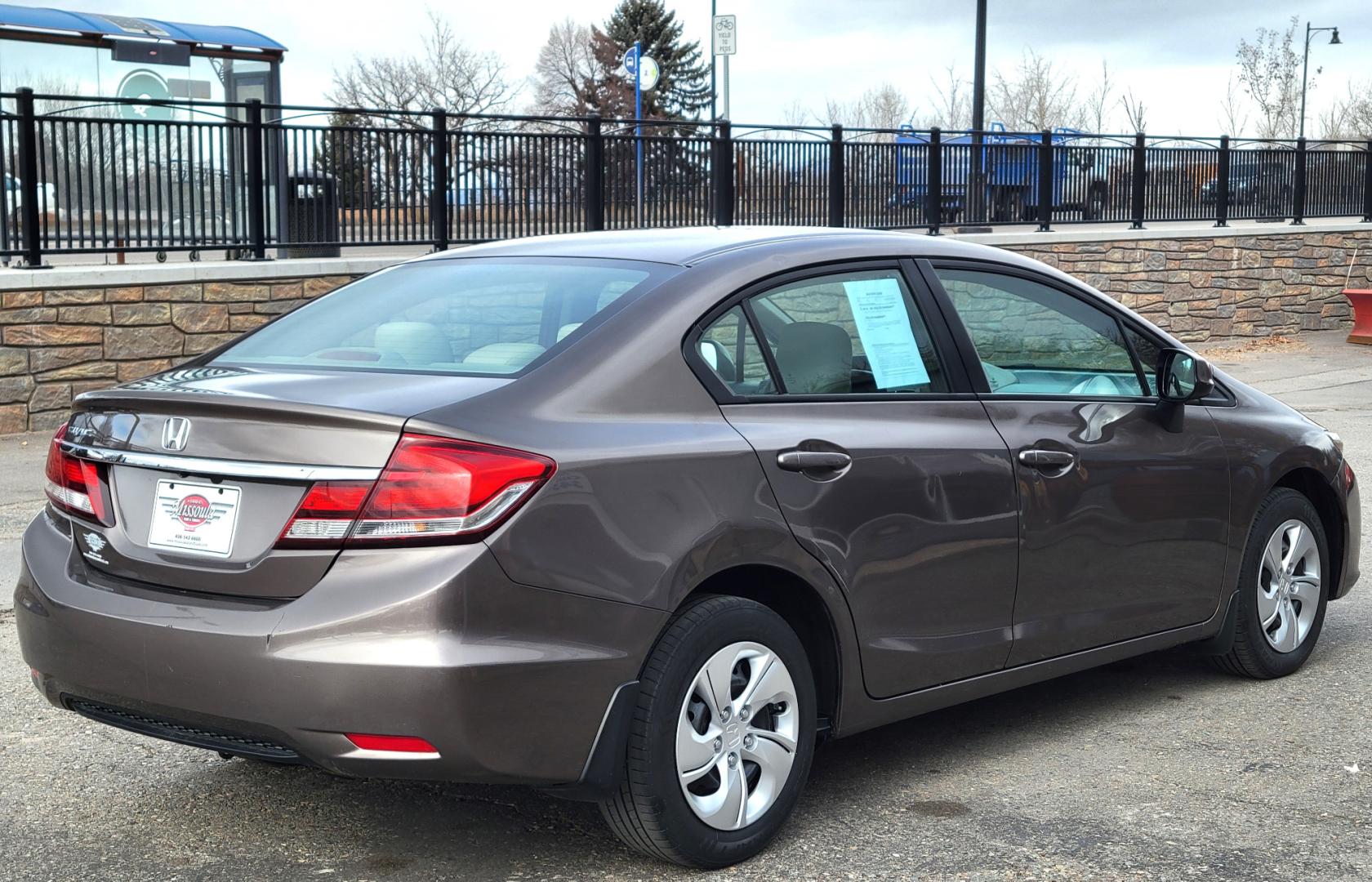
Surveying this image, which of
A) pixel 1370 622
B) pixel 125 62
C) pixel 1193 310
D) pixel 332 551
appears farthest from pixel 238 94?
pixel 332 551

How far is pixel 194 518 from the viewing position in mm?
3475

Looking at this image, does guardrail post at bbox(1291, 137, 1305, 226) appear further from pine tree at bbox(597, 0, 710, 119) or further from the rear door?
pine tree at bbox(597, 0, 710, 119)

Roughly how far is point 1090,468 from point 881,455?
0.85m

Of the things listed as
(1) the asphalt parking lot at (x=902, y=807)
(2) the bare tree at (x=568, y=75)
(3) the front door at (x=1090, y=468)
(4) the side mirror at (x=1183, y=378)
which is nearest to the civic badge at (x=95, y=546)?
(1) the asphalt parking lot at (x=902, y=807)

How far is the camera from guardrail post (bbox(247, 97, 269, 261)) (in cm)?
1238

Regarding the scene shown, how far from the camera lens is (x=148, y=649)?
3449 mm

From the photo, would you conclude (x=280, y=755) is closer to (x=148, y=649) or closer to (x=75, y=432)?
(x=148, y=649)

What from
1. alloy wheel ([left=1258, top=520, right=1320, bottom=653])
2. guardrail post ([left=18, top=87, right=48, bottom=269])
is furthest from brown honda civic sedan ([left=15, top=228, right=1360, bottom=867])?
guardrail post ([left=18, top=87, right=48, bottom=269])

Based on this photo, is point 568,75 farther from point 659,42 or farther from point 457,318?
point 457,318

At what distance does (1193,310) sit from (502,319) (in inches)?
675

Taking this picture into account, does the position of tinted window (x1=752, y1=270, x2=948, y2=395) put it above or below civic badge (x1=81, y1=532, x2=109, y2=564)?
above

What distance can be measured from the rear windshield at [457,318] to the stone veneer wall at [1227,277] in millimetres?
14013

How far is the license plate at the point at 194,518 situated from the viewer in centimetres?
342

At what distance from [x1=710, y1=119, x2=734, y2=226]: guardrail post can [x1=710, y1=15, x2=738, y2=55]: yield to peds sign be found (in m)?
15.3
